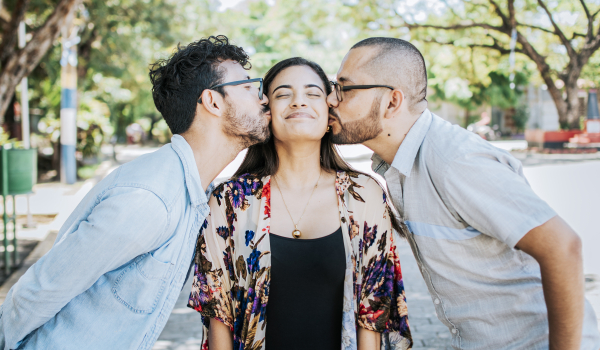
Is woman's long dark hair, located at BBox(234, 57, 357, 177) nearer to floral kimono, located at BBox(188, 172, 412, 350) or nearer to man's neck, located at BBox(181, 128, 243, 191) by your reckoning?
man's neck, located at BBox(181, 128, 243, 191)

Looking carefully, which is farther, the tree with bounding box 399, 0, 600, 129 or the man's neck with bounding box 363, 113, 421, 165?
the tree with bounding box 399, 0, 600, 129

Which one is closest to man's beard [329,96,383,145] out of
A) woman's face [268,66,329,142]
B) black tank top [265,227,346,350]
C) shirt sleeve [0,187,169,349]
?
woman's face [268,66,329,142]

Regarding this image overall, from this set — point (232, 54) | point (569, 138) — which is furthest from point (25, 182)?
point (569, 138)

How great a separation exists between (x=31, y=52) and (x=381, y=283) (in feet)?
27.0

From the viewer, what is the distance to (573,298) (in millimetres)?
1749

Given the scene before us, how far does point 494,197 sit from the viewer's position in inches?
71.2

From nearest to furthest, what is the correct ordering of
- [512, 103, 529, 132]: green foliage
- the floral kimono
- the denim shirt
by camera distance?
the denim shirt → the floral kimono → [512, 103, 529, 132]: green foliage

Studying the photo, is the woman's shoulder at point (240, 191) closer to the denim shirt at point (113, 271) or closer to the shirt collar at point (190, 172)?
the shirt collar at point (190, 172)

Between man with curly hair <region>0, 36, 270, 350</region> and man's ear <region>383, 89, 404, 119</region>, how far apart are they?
0.98 m

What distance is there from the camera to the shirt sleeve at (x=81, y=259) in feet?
6.01

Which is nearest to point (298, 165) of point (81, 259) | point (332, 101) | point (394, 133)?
point (332, 101)

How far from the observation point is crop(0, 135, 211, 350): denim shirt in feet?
6.05

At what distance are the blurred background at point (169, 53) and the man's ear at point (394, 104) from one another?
8.40ft

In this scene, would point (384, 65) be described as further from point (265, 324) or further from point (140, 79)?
point (140, 79)
